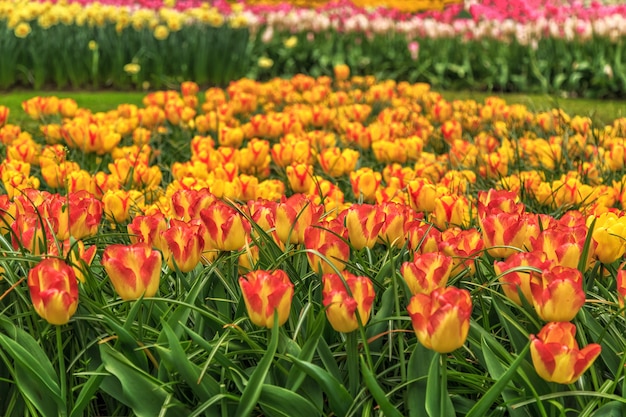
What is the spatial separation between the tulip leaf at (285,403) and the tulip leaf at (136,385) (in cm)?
17

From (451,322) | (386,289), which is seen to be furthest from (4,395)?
(451,322)

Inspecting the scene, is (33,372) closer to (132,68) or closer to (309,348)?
(309,348)

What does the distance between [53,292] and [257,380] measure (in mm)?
402

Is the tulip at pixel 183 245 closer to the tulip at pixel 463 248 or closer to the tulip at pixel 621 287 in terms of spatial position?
the tulip at pixel 463 248

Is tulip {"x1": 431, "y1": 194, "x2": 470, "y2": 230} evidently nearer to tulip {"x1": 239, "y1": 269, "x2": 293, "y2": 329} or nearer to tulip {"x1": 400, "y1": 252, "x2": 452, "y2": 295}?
tulip {"x1": 400, "y1": 252, "x2": 452, "y2": 295}

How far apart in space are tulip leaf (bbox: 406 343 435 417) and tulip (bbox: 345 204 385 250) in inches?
13.7

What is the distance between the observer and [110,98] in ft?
24.9

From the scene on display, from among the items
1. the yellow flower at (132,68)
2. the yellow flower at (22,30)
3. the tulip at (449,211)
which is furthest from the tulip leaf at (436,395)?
the yellow flower at (22,30)

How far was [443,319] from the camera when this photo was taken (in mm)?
1292

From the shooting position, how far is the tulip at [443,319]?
50.9 inches

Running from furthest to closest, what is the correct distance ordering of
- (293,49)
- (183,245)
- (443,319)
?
(293,49), (183,245), (443,319)

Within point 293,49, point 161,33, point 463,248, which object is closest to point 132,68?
point 161,33

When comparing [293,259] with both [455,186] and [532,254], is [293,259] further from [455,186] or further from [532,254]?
[455,186]

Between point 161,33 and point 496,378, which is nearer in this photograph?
point 496,378
